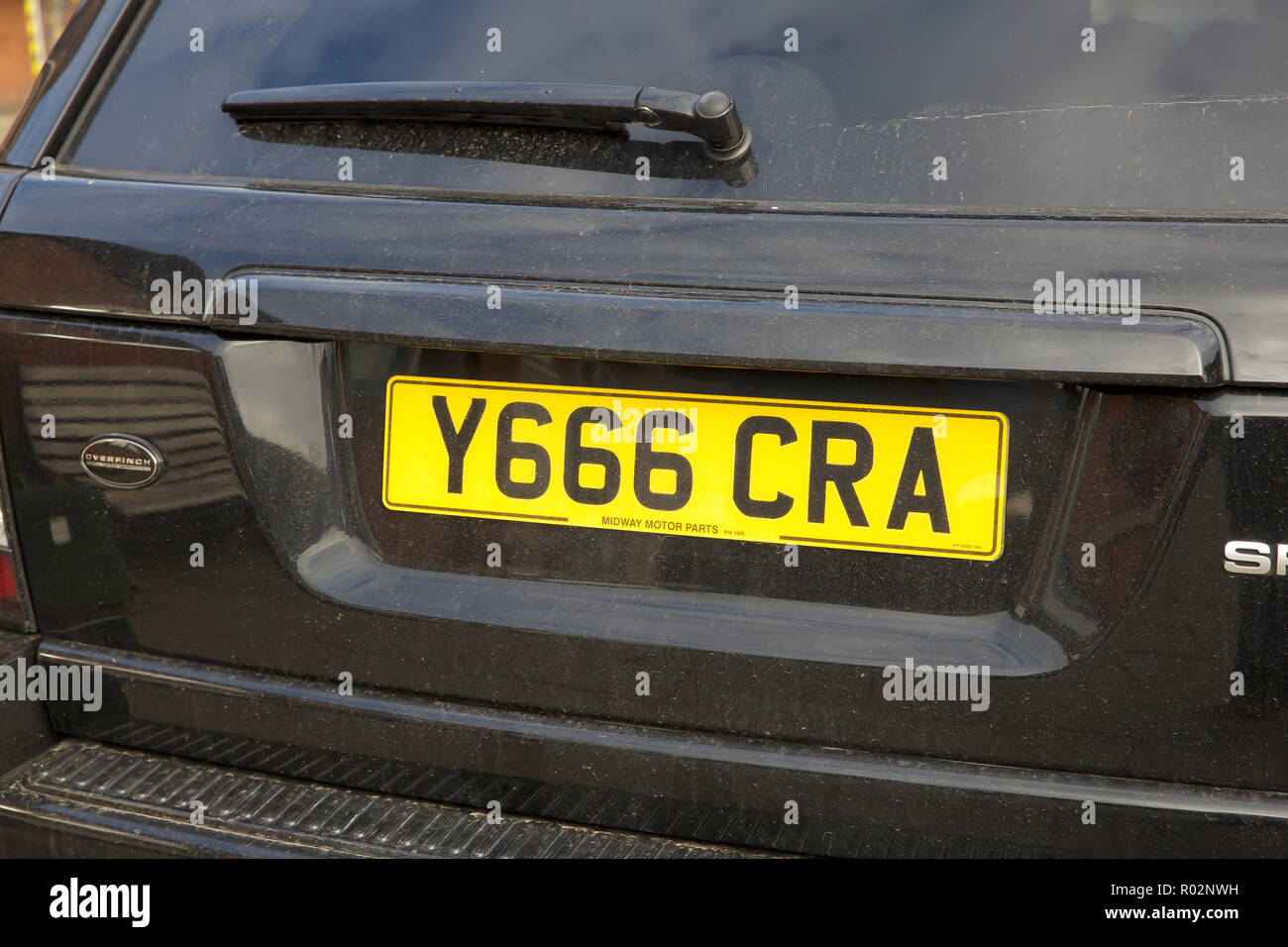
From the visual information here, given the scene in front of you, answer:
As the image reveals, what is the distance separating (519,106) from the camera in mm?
1640

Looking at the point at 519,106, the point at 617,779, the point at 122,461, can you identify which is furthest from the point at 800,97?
the point at 122,461

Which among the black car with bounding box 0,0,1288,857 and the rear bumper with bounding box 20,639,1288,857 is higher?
the black car with bounding box 0,0,1288,857

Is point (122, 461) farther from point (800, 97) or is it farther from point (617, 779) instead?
point (800, 97)

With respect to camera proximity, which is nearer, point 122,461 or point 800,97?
point 800,97

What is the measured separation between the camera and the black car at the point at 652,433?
1.45 m

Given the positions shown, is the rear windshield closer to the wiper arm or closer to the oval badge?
the wiper arm

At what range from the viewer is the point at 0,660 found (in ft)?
6.03

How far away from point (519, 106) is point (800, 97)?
0.38m

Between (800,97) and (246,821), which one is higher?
(800,97)

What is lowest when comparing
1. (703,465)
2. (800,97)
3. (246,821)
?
(246,821)

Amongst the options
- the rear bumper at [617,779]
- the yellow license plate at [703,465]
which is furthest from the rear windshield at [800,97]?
the rear bumper at [617,779]

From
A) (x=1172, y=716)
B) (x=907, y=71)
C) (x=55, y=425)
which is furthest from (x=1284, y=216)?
(x=55, y=425)

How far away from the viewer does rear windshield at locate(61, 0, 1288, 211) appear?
1.50 metres

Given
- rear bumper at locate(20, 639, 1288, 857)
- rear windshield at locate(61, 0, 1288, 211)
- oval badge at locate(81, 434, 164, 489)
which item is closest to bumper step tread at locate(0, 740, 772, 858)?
rear bumper at locate(20, 639, 1288, 857)
